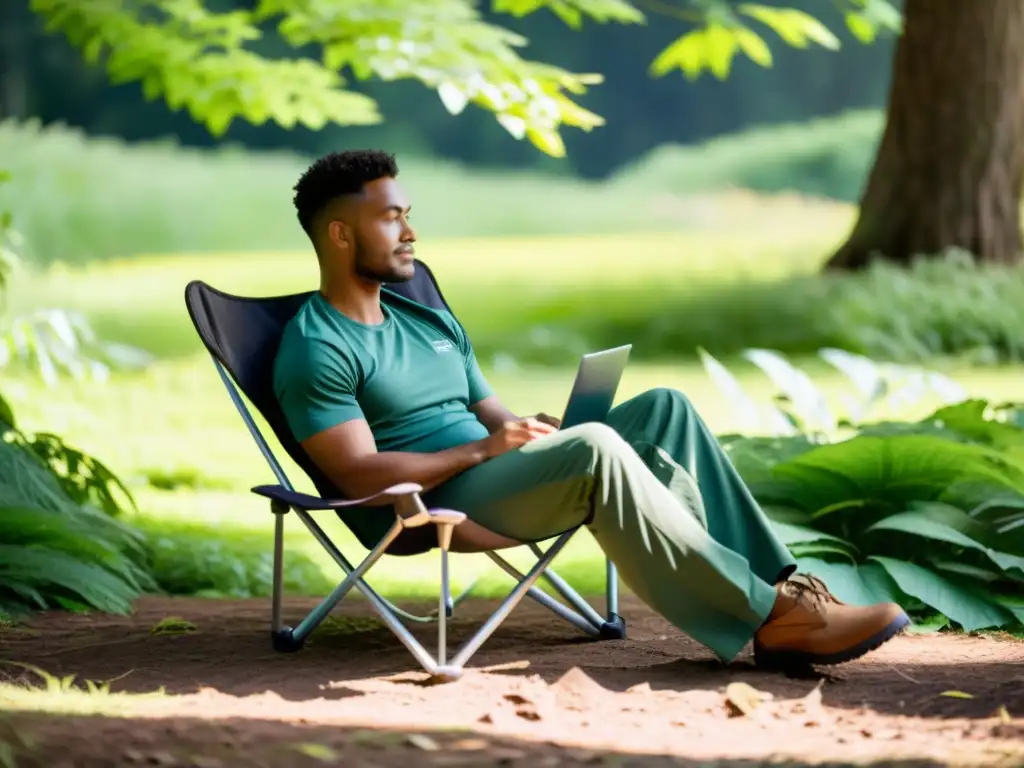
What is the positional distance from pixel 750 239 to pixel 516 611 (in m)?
10.4

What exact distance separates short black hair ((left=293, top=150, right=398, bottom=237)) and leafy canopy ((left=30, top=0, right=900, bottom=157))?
1.74 meters

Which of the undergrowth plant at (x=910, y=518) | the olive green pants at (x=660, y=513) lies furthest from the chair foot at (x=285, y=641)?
the undergrowth plant at (x=910, y=518)

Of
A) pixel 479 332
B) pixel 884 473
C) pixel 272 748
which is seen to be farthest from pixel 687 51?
pixel 272 748

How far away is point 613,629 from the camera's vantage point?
13.5 ft

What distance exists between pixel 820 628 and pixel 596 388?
74 cm

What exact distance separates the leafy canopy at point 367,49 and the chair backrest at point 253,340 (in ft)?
5.84

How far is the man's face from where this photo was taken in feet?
12.8

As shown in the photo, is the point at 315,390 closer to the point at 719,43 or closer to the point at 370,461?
the point at 370,461

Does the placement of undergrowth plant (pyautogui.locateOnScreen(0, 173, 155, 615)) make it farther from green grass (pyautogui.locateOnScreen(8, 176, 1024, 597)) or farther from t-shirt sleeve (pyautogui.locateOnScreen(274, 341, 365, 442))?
t-shirt sleeve (pyautogui.locateOnScreen(274, 341, 365, 442))

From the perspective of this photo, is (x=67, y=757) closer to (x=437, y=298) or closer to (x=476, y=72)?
(x=437, y=298)

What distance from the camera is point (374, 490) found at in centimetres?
366

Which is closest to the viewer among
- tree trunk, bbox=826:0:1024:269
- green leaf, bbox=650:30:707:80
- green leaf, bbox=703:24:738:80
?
green leaf, bbox=703:24:738:80

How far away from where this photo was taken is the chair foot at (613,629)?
4.12m

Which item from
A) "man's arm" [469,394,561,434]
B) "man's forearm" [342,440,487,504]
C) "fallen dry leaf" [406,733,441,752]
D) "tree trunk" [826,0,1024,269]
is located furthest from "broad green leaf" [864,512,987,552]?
"tree trunk" [826,0,1024,269]
